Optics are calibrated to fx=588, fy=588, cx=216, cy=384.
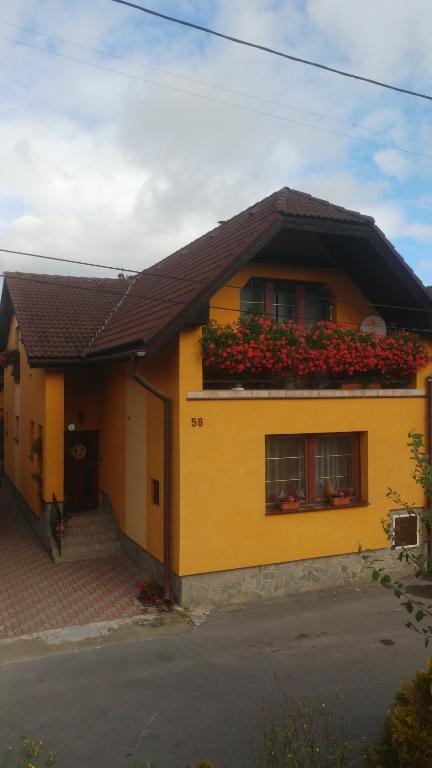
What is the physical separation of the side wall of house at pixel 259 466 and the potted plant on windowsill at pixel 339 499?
→ 0.34 ft

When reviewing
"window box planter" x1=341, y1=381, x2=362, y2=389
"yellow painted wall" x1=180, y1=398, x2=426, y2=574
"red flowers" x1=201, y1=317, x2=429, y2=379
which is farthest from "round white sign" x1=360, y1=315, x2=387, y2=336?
"yellow painted wall" x1=180, y1=398, x2=426, y2=574

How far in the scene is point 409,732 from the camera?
12.9 feet

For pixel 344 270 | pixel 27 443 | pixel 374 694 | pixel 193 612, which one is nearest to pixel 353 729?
pixel 374 694

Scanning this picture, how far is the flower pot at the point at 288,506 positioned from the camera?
9.75m

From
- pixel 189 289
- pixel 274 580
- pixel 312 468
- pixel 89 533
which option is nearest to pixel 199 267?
pixel 189 289

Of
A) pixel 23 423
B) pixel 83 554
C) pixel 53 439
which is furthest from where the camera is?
pixel 23 423

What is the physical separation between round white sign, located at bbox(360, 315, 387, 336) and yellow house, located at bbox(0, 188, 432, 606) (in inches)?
1.7

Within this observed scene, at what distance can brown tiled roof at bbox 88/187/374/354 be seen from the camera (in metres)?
9.22

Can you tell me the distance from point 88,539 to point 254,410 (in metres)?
4.84

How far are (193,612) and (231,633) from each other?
3.01 ft

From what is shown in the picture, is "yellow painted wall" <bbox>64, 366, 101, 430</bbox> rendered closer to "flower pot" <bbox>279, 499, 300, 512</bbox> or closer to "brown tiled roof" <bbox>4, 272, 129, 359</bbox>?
"brown tiled roof" <bbox>4, 272, 129, 359</bbox>

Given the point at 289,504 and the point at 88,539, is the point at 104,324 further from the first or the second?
the point at 289,504

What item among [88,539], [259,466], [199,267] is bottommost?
[88,539]

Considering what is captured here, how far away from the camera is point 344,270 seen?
11367mm
